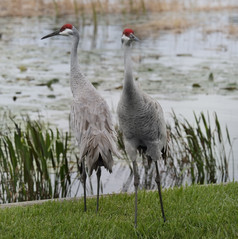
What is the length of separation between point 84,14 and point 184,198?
1408 centimetres

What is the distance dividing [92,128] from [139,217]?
0.84 m

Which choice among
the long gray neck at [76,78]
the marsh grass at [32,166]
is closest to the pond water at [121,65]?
the marsh grass at [32,166]

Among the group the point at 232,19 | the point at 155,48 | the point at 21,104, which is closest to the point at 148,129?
the point at 21,104

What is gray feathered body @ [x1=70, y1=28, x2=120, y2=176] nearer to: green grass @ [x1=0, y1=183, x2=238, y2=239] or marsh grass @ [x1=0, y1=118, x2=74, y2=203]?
green grass @ [x1=0, y1=183, x2=238, y2=239]

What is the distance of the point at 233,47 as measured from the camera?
14.4 m

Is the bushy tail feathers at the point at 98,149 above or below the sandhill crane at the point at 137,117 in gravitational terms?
below

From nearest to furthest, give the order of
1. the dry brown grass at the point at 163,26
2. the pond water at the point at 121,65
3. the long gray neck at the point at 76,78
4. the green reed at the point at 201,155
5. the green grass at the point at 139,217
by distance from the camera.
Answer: the green grass at the point at 139,217, the long gray neck at the point at 76,78, the green reed at the point at 201,155, the pond water at the point at 121,65, the dry brown grass at the point at 163,26

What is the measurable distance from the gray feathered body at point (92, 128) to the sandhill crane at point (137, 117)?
35cm

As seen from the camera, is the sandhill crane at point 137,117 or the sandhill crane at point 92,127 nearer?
the sandhill crane at point 137,117

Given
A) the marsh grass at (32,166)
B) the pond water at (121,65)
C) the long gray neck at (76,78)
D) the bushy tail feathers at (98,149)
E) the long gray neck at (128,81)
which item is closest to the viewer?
the long gray neck at (128,81)

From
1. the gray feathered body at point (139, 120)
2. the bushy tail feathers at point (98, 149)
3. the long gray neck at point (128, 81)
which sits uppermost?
the long gray neck at point (128, 81)

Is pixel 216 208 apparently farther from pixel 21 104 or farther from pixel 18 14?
pixel 18 14

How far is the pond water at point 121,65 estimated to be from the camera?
9.27 m

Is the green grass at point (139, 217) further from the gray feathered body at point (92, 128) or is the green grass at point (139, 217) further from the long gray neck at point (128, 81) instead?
the long gray neck at point (128, 81)
